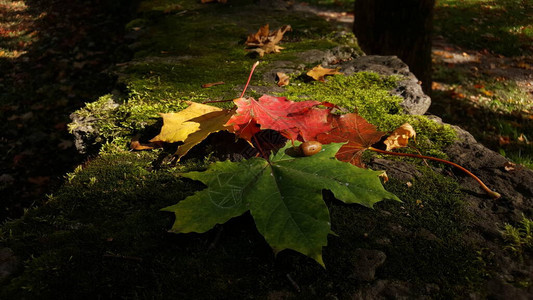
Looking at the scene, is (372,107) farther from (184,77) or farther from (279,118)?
(184,77)

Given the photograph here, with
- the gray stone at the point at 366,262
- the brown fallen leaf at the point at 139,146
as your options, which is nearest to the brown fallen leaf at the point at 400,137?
the gray stone at the point at 366,262

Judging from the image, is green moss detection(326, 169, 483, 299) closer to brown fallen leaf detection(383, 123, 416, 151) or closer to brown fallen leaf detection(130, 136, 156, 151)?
brown fallen leaf detection(383, 123, 416, 151)

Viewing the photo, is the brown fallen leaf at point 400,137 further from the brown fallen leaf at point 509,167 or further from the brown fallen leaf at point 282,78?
the brown fallen leaf at point 282,78

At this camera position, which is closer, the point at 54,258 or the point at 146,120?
the point at 54,258

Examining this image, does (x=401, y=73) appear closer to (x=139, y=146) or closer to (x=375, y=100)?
(x=375, y=100)

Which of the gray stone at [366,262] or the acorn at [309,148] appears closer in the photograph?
the gray stone at [366,262]

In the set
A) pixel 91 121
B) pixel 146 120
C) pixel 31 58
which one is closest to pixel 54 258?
pixel 146 120

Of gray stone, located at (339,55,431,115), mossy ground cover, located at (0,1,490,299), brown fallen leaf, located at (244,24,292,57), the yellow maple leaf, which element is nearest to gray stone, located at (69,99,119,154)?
mossy ground cover, located at (0,1,490,299)
